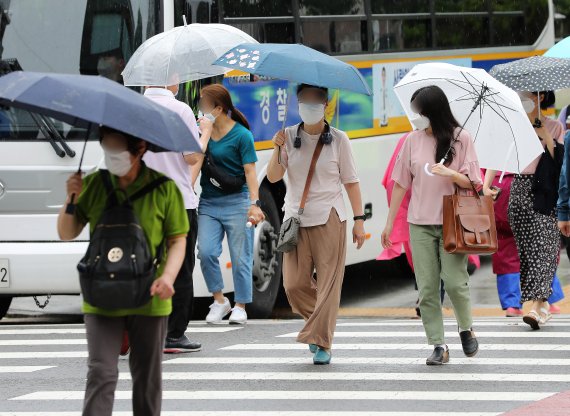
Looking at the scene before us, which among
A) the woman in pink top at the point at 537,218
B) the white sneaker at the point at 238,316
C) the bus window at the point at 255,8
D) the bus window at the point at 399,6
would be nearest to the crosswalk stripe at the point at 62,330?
the white sneaker at the point at 238,316

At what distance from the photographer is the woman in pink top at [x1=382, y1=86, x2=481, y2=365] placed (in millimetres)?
8953

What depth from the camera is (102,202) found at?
612 centimetres

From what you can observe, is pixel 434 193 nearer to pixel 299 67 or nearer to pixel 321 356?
pixel 299 67

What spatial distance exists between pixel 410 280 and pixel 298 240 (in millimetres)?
7435

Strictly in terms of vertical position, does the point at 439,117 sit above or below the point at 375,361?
above

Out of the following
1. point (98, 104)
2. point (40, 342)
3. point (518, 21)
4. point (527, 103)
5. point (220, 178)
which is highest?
point (98, 104)

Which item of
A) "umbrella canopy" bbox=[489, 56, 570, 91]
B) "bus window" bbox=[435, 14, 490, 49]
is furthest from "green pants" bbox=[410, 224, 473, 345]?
"bus window" bbox=[435, 14, 490, 49]

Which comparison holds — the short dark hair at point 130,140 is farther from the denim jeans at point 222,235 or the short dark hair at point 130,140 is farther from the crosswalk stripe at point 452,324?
the crosswalk stripe at point 452,324

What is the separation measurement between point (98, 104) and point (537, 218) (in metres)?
6.05

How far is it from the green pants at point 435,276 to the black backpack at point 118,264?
3.38 meters

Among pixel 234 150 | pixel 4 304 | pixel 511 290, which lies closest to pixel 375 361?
pixel 234 150

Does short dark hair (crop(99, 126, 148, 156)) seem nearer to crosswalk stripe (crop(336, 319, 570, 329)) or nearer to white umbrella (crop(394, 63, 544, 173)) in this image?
white umbrella (crop(394, 63, 544, 173))

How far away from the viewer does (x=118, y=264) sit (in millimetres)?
5895

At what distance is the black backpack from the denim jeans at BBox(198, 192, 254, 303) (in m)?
5.45
